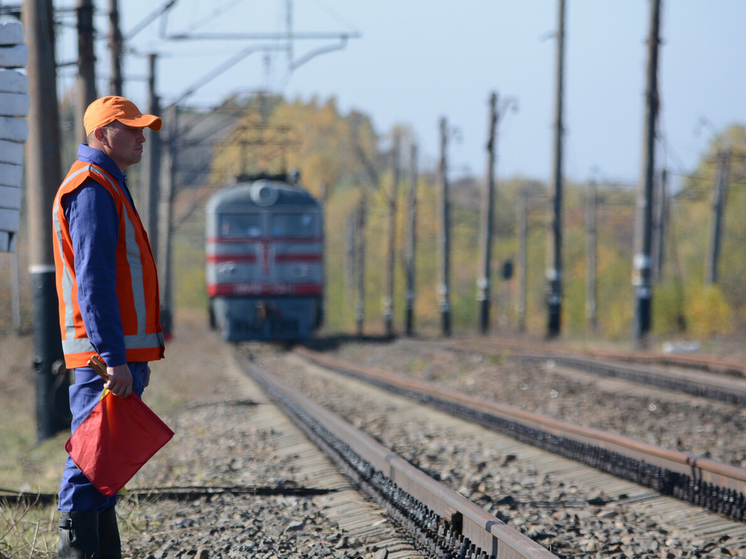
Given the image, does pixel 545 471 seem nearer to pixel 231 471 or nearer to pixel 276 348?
pixel 231 471

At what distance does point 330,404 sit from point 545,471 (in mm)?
3740

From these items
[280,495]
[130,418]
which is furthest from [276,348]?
[130,418]

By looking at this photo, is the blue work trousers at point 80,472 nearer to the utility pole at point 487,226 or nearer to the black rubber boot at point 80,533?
the black rubber boot at point 80,533

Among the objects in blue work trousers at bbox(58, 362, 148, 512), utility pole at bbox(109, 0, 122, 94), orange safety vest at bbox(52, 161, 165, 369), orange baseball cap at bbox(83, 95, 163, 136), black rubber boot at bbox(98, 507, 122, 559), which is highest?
utility pole at bbox(109, 0, 122, 94)

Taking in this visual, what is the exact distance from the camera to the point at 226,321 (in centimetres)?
1584

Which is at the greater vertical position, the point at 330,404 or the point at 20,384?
the point at 330,404

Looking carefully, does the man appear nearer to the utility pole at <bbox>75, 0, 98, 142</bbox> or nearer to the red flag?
the red flag

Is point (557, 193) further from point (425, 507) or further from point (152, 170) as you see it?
point (425, 507)

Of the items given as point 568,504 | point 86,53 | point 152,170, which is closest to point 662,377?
point 568,504

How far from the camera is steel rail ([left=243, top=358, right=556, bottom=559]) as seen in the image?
327 centimetres

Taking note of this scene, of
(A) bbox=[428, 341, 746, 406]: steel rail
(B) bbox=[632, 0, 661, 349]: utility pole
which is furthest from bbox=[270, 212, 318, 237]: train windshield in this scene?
(B) bbox=[632, 0, 661, 349]: utility pole

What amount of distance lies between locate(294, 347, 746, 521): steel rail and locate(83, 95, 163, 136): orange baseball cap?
3.53m

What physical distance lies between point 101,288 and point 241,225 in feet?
42.8

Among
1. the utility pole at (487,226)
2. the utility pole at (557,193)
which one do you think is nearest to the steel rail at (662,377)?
the utility pole at (557,193)
